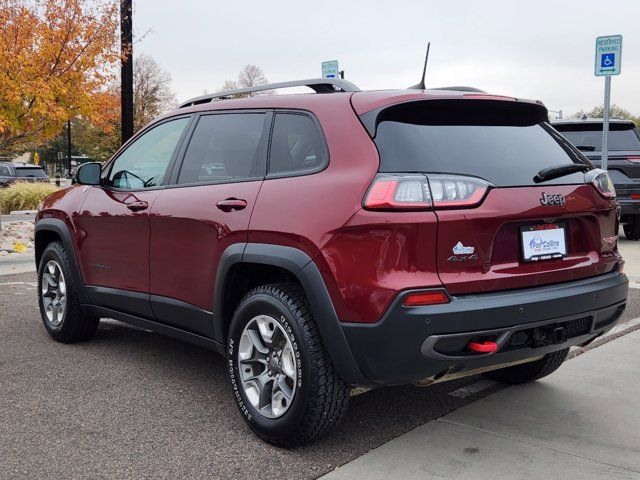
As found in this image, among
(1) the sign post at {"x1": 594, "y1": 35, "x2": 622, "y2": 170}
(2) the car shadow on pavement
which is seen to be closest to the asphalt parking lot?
(2) the car shadow on pavement

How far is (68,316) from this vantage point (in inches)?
210

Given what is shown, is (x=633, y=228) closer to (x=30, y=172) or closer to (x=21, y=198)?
(x=21, y=198)

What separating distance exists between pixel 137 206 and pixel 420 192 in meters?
2.17

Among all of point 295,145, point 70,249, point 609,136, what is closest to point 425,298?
point 295,145

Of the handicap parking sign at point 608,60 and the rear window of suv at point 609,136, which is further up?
the handicap parking sign at point 608,60

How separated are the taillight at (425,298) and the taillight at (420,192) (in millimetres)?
360

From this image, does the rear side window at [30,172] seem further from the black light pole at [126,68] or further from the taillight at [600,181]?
the taillight at [600,181]

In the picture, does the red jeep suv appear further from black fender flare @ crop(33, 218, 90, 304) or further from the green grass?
the green grass

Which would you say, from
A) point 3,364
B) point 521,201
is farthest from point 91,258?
point 521,201

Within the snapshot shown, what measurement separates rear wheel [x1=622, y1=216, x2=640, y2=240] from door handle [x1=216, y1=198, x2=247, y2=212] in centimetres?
1067

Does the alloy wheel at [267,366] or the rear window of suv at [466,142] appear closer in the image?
the rear window of suv at [466,142]

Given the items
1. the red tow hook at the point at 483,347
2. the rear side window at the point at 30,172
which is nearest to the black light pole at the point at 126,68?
the red tow hook at the point at 483,347

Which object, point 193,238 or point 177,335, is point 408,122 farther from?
point 177,335

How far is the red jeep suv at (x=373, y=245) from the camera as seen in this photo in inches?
119
